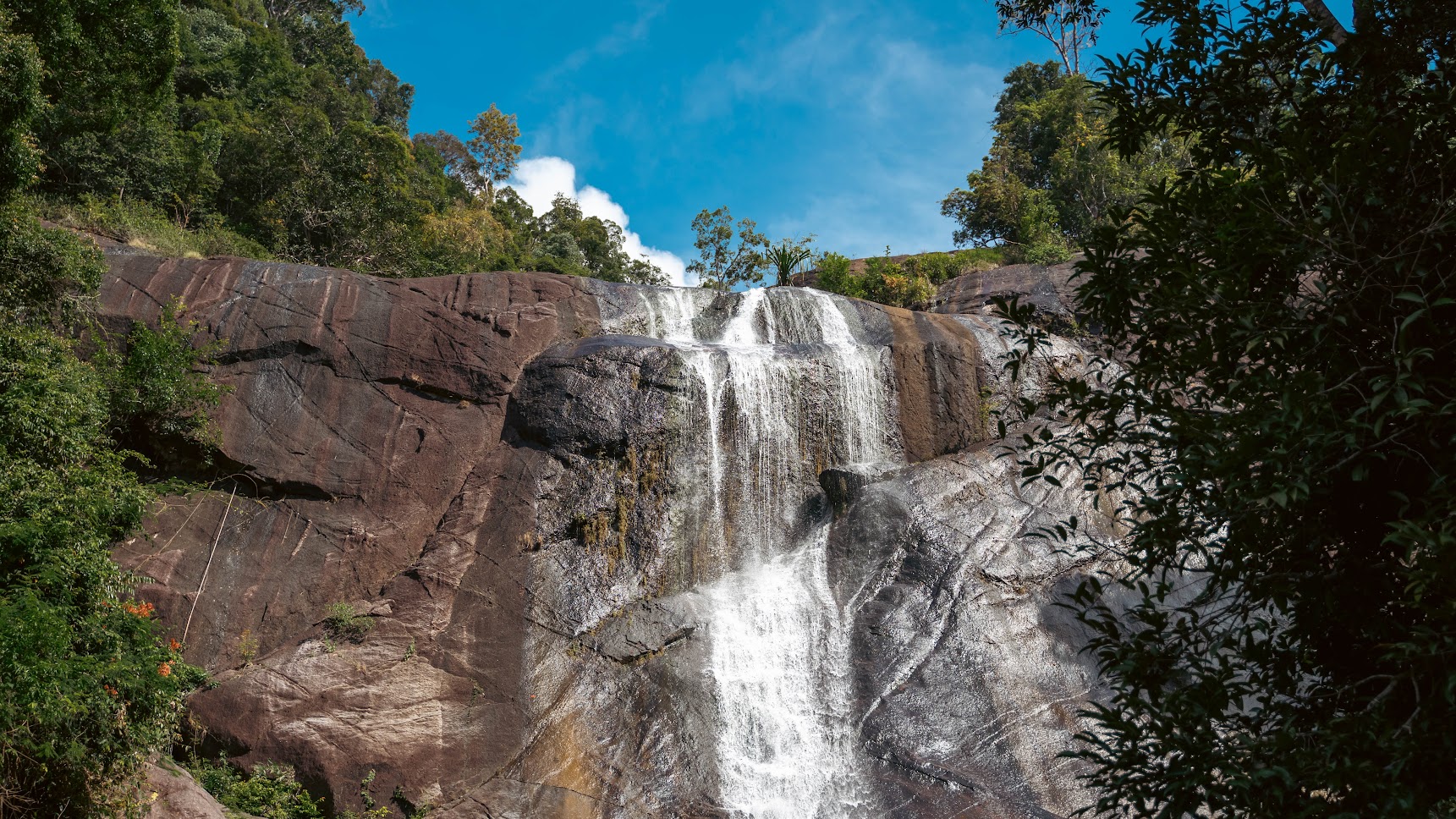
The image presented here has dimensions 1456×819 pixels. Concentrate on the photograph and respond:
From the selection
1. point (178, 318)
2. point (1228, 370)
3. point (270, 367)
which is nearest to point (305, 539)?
point (270, 367)

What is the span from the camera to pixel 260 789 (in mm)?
10656

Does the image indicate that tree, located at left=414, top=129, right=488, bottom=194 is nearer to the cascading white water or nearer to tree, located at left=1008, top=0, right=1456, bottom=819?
the cascading white water

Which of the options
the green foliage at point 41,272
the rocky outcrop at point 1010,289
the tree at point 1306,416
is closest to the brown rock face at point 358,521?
the green foliage at point 41,272

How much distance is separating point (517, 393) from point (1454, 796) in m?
14.3

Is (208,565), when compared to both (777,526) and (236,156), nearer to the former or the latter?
(777,526)

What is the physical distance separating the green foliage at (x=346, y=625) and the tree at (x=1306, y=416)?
10.5 metres

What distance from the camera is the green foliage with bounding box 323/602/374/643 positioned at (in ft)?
41.3

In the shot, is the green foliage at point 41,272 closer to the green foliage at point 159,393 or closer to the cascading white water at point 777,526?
the green foliage at point 159,393

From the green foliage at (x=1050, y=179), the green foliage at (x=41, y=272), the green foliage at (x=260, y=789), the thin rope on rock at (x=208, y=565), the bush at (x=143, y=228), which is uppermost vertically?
the green foliage at (x=1050, y=179)

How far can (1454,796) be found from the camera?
A: 388 cm

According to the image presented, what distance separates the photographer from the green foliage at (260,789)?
A: 10.5m

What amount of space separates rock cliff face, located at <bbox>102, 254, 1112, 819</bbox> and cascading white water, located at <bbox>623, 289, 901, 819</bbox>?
5 centimetres

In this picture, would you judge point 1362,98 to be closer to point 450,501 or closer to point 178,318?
point 450,501

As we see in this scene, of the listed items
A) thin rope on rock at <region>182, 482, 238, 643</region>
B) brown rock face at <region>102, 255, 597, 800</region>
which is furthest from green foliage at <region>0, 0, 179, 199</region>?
thin rope on rock at <region>182, 482, 238, 643</region>
